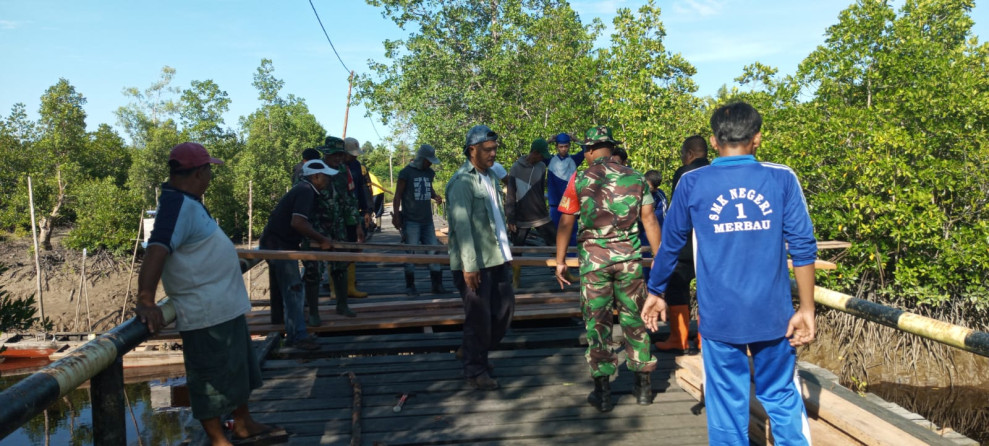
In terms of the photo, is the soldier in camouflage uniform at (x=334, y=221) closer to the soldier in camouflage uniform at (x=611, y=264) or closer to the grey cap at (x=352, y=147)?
the grey cap at (x=352, y=147)

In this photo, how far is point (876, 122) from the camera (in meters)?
11.3

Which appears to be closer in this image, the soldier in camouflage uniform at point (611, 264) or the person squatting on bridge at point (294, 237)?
the soldier in camouflage uniform at point (611, 264)

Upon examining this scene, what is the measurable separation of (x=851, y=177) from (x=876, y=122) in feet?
3.59

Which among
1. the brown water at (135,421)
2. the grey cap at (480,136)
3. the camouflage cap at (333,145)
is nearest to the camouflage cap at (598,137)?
the grey cap at (480,136)

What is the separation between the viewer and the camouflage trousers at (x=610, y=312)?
3.97 metres

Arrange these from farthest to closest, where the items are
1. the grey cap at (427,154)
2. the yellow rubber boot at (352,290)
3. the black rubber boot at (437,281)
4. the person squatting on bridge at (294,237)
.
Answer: the black rubber boot at (437,281) < the yellow rubber boot at (352,290) < the grey cap at (427,154) < the person squatting on bridge at (294,237)

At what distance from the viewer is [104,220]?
85.1 feet

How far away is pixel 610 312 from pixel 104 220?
1098 inches

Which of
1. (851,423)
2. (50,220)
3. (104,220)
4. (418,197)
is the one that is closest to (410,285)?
(418,197)

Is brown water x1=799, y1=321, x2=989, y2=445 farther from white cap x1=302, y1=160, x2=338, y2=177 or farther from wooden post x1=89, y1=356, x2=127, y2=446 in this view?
wooden post x1=89, y1=356, x2=127, y2=446

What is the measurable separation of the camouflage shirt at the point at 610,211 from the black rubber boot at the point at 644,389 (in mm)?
795

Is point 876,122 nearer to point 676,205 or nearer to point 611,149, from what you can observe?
point 611,149

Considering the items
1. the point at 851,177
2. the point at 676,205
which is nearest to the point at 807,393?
the point at 676,205

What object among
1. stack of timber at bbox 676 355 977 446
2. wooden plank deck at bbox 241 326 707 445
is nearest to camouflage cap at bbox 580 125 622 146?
wooden plank deck at bbox 241 326 707 445
